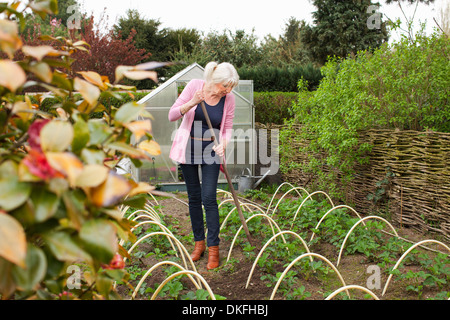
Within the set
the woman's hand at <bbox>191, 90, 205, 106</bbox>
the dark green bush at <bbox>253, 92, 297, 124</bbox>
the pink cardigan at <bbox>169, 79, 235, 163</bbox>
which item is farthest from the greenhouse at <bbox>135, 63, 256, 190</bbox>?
the woman's hand at <bbox>191, 90, 205, 106</bbox>

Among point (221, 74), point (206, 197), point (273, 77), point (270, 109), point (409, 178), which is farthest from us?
point (273, 77)

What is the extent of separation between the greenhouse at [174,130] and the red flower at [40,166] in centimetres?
512

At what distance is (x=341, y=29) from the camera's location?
17922 mm

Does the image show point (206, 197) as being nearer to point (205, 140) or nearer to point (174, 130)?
point (205, 140)

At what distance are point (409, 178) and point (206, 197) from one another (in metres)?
2.25

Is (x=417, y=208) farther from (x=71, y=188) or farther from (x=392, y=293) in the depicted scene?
(x=71, y=188)

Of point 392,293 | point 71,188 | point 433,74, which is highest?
point 433,74

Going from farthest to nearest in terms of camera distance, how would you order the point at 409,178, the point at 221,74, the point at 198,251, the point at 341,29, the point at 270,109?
the point at 341,29
the point at 270,109
the point at 409,178
the point at 198,251
the point at 221,74

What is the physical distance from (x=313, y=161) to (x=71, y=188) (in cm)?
465

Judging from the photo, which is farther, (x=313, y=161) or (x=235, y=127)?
(x=235, y=127)

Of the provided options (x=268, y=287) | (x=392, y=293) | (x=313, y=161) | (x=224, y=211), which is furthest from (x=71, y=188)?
(x=313, y=161)

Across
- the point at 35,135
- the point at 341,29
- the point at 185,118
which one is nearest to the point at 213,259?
the point at 185,118

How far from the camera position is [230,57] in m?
20.2

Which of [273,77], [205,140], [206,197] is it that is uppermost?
[273,77]
